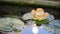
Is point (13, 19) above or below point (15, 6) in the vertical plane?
below

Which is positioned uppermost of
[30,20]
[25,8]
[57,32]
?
[25,8]

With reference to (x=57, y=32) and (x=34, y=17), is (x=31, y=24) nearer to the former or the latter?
(x=34, y=17)

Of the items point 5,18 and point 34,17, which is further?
point 5,18

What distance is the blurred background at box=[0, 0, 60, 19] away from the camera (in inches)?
57.7

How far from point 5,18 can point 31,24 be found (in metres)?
0.27

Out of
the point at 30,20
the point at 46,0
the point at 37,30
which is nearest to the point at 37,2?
the point at 46,0

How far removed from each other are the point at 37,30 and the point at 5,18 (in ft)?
1.20

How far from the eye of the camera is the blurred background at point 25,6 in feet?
4.81

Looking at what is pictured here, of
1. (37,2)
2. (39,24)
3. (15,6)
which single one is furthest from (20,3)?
(39,24)

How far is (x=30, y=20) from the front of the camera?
1.40 meters

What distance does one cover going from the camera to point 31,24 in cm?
136

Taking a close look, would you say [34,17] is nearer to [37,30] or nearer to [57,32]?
[37,30]

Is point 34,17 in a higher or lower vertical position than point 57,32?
higher

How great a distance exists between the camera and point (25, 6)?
1482mm
